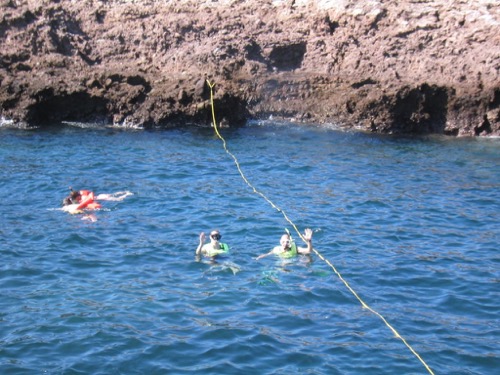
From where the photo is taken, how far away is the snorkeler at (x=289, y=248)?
13523 mm

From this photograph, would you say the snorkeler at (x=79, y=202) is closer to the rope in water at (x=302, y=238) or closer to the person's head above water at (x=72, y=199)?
the person's head above water at (x=72, y=199)

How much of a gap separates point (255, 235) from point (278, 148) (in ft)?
21.4

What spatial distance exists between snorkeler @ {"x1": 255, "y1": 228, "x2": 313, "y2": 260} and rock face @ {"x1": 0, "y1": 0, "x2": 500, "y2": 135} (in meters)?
10.0

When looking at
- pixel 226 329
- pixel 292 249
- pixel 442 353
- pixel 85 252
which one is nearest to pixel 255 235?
pixel 292 249

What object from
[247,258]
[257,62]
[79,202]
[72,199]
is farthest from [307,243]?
[257,62]

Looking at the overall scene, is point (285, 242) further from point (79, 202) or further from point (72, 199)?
point (72, 199)

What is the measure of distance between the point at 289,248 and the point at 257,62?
1267cm

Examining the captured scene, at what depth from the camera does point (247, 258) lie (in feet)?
45.4

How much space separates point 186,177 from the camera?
61.0ft

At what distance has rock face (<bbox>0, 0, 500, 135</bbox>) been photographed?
23.1 metres

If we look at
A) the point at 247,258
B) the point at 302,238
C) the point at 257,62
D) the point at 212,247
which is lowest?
the point at 247,258

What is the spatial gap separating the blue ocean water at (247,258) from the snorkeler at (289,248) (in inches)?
A: 7.5

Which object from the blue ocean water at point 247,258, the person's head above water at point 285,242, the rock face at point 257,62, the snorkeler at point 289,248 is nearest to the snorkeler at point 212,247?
the blue ocean water at point 247,258

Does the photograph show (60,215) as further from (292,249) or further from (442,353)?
(442,353)
